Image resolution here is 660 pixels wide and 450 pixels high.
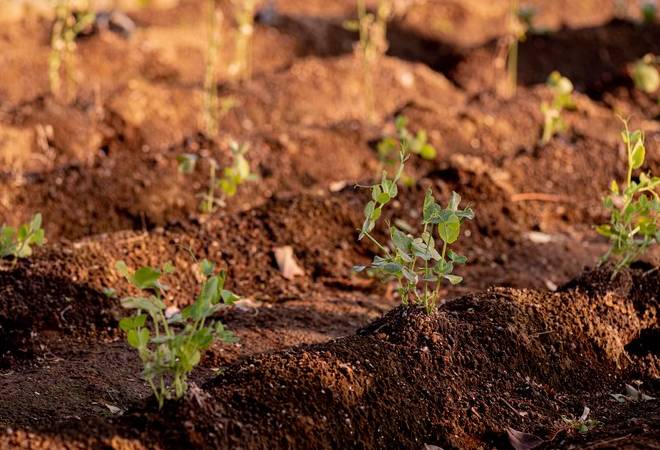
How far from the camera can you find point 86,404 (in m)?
2.53

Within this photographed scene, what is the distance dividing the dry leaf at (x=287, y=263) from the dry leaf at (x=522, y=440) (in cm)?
151

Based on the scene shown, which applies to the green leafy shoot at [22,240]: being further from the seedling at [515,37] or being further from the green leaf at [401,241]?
the seedling at [515,37]

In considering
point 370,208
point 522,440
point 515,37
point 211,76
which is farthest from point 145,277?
point 515,37

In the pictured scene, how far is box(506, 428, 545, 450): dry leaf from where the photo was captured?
2324mm

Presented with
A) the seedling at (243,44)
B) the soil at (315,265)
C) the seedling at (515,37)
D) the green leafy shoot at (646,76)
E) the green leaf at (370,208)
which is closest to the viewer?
the soil at (315,265)

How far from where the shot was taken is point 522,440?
2346mm

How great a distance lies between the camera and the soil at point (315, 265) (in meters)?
2.31

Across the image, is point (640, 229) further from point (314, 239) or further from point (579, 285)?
point (314, 239)

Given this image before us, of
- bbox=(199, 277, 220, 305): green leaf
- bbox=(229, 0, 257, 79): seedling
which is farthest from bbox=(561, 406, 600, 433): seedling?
bbox=(229, 0, 257, 79): seedling

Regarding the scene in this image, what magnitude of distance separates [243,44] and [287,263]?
11.0ft

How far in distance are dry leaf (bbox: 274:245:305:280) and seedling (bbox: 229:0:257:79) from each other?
8.91 ft

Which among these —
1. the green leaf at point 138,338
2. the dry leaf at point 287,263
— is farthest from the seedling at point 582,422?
the dry leaf at point 287,263

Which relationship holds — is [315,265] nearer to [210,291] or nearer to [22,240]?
[22,240]

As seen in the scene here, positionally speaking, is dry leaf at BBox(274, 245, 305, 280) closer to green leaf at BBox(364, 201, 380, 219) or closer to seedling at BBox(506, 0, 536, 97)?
green leaf at BBox(364, 201, 380, 219)
